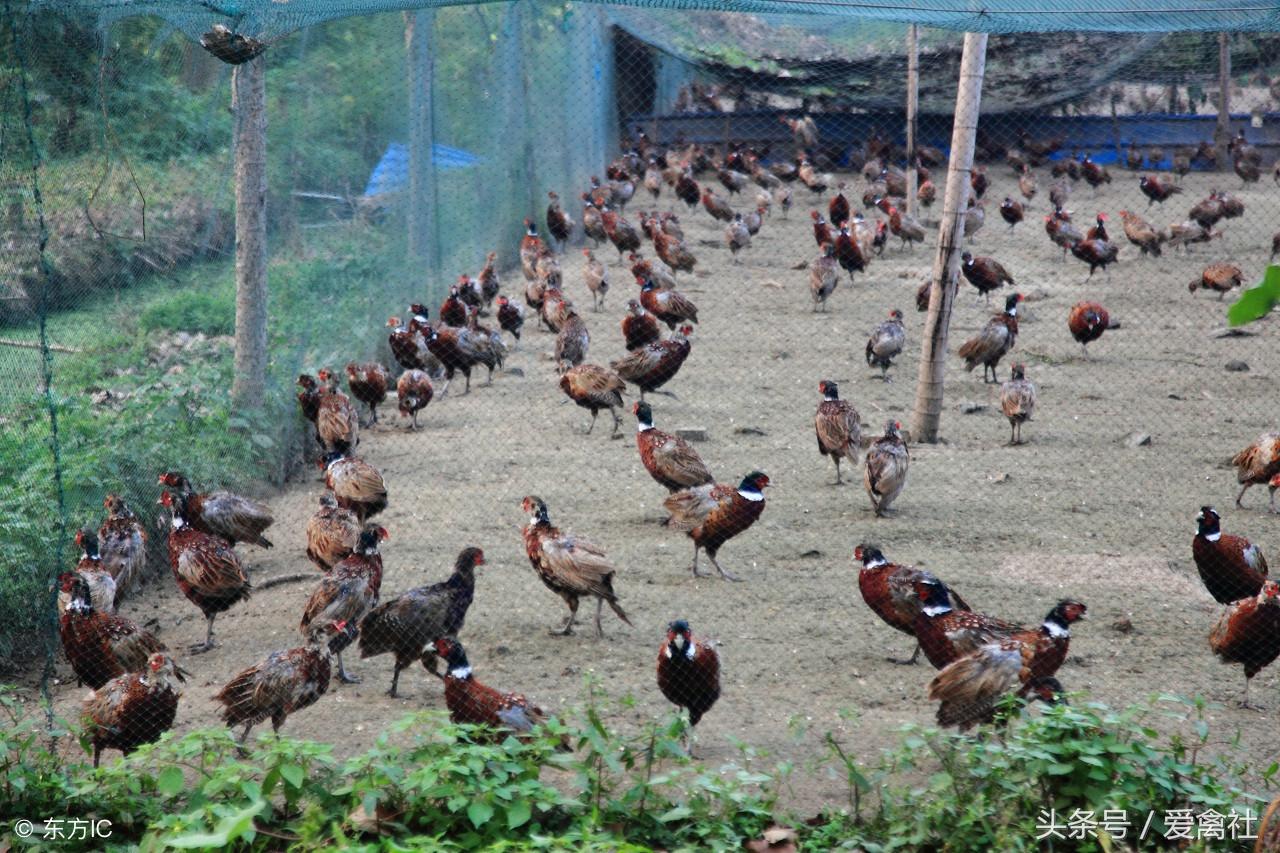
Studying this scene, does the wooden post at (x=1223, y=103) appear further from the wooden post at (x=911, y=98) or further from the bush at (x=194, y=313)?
the bush at (x=194, y=313)

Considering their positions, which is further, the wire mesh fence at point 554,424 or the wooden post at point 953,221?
the wooden post at point 953,221

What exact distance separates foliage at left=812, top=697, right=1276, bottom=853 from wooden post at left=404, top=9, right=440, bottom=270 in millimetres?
7650

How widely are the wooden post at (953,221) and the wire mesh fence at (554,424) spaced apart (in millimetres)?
109

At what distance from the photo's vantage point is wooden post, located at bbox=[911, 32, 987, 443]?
335 inches

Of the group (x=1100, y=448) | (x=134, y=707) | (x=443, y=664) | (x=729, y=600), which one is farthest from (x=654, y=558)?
(x=1100, y=448)

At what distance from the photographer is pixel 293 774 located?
3734mm

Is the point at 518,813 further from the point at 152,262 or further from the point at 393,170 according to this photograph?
the point at 393,170

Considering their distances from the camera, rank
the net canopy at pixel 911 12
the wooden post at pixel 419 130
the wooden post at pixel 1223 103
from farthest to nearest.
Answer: the wooden post at pixel 1223 103 < the wooden post at pixel 419 130 < the net canopy at pixel 911 12

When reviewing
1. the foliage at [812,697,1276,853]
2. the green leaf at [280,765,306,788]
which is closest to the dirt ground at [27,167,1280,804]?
the foliage at [812,697,1276,853]

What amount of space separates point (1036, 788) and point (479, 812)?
5.65 ft

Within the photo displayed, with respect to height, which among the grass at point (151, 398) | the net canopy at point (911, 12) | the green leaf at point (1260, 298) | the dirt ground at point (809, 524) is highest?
the net canopy at point (911, 12)

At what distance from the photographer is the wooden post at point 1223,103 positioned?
10753mm

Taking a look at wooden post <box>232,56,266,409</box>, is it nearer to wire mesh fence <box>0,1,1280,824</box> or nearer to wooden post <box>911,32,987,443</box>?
wire mesh fence <box>0,1,1280,824</box>

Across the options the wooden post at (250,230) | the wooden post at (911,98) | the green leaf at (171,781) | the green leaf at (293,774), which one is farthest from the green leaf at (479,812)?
the wooden post at (911,98)
